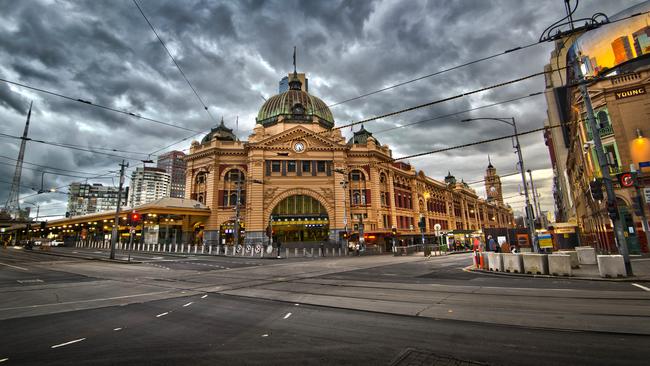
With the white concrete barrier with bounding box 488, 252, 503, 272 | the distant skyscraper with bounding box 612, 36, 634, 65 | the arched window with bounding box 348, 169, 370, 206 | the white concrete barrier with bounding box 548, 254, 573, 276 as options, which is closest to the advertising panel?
the distant skyscraper with bounding box 612, 36, 634, 65

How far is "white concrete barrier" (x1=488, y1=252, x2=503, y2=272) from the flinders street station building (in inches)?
1142

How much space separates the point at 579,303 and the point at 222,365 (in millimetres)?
9807

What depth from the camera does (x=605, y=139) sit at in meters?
26.3

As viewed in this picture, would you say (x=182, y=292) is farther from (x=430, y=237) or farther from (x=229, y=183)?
(x=430, y=237)

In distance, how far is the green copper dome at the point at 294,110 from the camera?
194 ft

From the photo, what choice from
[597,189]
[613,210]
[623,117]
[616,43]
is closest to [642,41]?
[616,43]

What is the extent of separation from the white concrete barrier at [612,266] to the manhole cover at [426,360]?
13.4 metres

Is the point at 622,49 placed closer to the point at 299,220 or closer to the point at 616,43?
the point at 616,43

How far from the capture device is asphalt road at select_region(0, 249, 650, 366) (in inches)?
217

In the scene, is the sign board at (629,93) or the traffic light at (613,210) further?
the sign board at (629,93)

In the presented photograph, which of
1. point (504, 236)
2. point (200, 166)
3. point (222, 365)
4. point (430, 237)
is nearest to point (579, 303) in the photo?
point (222, 365)

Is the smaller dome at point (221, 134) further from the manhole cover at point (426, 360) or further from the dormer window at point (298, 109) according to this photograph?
the manhole cover at point (426, 360)

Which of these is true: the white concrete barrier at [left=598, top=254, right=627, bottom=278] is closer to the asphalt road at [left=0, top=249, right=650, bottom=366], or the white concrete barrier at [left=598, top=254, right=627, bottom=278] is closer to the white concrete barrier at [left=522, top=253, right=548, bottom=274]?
the asphalt road at [left=0, top=249, right=650, bottom=366]

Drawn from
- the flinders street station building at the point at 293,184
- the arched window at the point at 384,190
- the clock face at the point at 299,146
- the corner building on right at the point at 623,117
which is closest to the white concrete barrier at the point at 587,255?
the corner building on right at the point at 623,117
